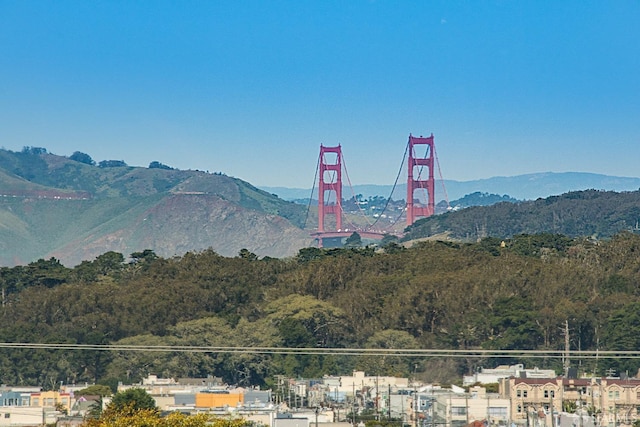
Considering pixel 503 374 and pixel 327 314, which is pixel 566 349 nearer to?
pixel 503 374

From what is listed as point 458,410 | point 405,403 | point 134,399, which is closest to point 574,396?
point 405,403

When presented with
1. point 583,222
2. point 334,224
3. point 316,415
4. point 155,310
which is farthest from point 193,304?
point 334,224

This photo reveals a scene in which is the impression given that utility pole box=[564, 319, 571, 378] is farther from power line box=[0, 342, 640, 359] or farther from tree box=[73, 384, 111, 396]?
tree box=[73, 384, 111, 396]

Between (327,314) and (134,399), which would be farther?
(327,314)

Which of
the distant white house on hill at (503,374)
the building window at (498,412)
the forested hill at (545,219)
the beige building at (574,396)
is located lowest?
the building window at (498,412)

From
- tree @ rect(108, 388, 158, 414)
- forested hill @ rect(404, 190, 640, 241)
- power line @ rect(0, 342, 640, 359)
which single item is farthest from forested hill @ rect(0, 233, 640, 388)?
forested hill @ rect(404, 190, 640, 241)

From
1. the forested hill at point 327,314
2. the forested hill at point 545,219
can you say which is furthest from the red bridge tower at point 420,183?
the forested hill at point 327,314

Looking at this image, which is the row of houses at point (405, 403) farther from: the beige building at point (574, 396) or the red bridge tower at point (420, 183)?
the red bridge tower at point (420, 183)
